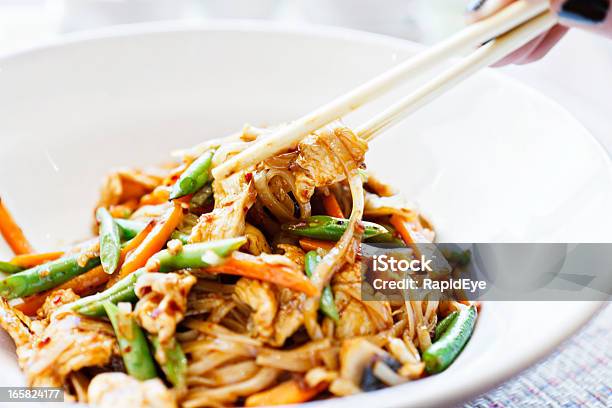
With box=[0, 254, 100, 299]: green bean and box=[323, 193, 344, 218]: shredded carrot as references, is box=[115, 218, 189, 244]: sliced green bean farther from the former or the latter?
box=[323, 193, 344, 218]: shredded carrot

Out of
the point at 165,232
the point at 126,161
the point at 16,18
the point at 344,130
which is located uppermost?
the point at 16,18

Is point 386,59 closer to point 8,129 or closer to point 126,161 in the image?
point 126,161

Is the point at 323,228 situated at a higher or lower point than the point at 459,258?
higher

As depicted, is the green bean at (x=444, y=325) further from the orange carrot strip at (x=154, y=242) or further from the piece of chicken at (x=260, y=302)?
the orange carrot strip at (x=154, y=242)

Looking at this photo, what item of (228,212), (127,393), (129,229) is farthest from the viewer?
(129,229)

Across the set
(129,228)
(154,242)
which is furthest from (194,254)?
(129,228)

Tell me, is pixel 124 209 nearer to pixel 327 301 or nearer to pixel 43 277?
pixel 43 277

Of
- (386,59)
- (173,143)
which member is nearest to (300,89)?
(386,59)
